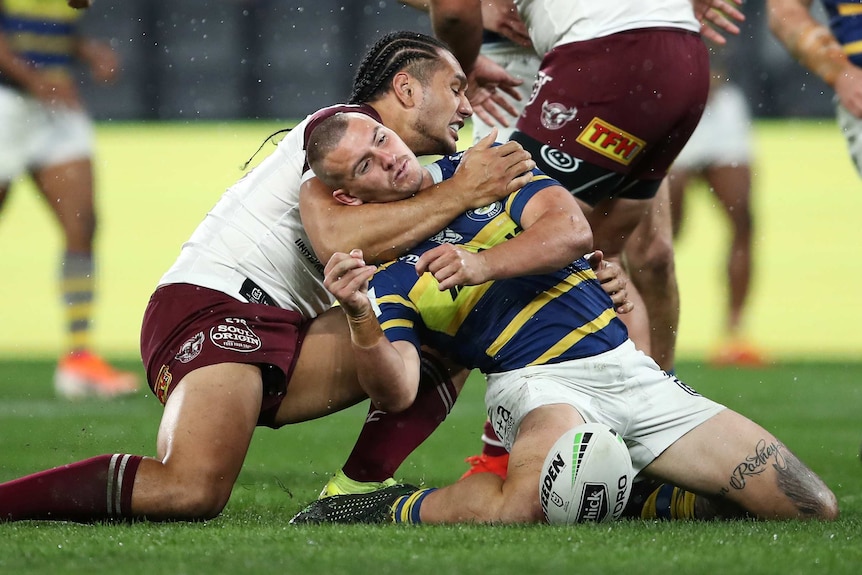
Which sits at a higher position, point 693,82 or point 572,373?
point 693,82

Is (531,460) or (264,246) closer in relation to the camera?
(531,460)

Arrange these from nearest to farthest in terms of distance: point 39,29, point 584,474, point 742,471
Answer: point 584,474 → point 742,471 → point 39,29

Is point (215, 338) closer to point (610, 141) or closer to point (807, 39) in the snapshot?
point (610, 141)

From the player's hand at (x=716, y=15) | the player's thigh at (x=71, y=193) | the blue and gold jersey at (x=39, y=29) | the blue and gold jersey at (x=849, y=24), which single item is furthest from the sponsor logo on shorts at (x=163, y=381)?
the blue and gold jersey at (x=39, y=29)

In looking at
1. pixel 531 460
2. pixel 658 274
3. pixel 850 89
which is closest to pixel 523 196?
pixel 531 460

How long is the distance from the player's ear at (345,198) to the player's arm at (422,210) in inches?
1.3

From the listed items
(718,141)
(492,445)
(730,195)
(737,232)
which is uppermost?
(492,445)

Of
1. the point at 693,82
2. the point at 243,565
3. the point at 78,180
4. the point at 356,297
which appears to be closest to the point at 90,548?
the point at 243,565

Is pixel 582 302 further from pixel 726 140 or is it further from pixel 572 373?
pixel 726 140

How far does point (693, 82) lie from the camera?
12.1 feet

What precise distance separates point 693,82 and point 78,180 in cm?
331

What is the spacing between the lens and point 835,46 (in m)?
4.22

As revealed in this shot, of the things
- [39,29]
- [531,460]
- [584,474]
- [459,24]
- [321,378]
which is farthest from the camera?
[39,29]

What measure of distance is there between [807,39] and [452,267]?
79.5 inches
